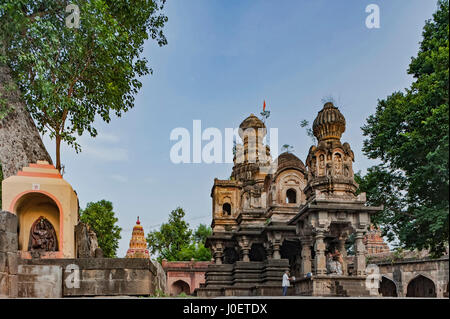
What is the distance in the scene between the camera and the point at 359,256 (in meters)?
15.8

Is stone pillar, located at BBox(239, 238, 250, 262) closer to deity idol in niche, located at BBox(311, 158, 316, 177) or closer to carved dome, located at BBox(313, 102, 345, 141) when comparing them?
deity idol in niche, located at BBox(311, 158, 316, 177)

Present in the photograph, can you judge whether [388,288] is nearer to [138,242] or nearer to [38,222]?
[138,242]

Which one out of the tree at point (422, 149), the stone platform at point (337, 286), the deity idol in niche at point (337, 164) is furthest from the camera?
the deity idol in niche at point (337, 164)

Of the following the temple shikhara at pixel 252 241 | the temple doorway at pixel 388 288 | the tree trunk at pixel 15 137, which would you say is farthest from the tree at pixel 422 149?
the temple doorway at pixel 388 288

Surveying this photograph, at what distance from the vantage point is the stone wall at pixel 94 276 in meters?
8.01

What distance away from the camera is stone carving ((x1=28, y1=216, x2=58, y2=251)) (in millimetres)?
9867

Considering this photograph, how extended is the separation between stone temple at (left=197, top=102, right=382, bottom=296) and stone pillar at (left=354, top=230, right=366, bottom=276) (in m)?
0.03

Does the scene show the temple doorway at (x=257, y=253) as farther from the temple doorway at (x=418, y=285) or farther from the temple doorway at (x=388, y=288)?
the temple doorway at (x=418, y=285)

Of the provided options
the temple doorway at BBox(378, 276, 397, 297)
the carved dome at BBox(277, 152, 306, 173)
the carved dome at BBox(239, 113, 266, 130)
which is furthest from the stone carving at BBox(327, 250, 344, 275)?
the carved dome at BBox(239, 113, 266, 130)

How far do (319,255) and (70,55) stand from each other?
10095 millimetres

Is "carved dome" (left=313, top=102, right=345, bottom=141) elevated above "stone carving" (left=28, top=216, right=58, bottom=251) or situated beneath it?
elevated above

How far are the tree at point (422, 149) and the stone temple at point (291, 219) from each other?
3318 mm

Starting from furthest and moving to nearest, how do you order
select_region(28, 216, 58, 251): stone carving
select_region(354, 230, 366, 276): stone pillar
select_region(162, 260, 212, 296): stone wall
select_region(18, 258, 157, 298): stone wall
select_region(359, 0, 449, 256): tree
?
select_region(162, 260, 212, 296): stone wall, select_region(354, 230, 366, 276): stone pillar, select_region(28, 216, 58, 251): stone carving, select_region(18, 258, 157, 298): stone wall, select_region(359, 0, 449, 256): tree
